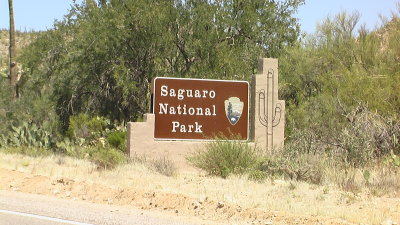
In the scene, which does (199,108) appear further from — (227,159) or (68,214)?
(68,214)

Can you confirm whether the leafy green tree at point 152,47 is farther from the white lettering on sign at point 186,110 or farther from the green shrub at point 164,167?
the green shrub at point 164,167

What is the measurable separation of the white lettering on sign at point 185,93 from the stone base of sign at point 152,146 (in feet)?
3.02

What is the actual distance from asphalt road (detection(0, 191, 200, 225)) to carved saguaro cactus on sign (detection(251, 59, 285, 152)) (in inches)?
332

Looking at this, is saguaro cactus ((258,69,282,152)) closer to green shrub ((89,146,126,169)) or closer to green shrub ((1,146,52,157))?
green shrub ((89,146,126,169))

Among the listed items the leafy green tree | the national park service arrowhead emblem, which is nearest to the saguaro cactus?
the national park service arrowhead emblem

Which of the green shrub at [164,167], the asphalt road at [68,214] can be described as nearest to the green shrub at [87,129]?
the green shrub at [164,167]

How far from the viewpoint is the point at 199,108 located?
1923 cm

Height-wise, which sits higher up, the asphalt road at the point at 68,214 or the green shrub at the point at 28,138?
the green shrub at the point at 28,138

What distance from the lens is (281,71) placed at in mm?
26203

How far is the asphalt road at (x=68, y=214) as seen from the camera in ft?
32.7

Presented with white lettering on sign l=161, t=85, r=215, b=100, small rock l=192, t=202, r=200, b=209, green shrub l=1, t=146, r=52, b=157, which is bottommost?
green shrub l=1, t=146, r=52, b=157

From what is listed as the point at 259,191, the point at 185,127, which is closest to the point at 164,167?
the point at 185,127

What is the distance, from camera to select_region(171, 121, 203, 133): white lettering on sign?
1905cm

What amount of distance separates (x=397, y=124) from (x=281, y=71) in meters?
8.49
